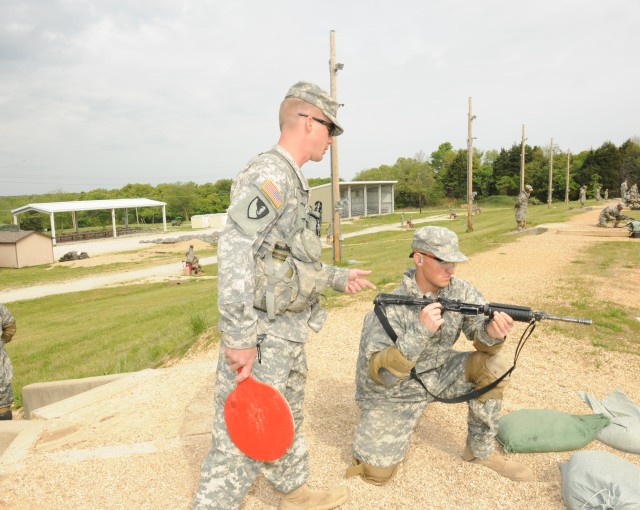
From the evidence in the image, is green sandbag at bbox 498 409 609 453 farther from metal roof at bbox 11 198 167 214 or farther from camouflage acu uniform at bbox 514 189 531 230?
metal roof at bbox 11 198 167 214

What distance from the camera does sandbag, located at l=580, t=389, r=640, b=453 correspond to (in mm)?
3543

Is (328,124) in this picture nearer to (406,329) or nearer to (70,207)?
(406,329)

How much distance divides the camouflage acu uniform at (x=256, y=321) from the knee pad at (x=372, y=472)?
586 millimetres

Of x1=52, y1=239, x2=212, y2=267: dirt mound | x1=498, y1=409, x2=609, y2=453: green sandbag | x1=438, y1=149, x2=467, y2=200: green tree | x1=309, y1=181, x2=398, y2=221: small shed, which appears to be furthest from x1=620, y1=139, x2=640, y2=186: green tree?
x1=498, y1=409, x2=609, y2=453: green sandbag

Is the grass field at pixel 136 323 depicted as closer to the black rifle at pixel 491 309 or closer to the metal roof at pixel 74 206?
the black rifle at pixel 491 309

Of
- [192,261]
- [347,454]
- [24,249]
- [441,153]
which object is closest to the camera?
[347,454]

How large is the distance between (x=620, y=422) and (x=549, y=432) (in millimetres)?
612

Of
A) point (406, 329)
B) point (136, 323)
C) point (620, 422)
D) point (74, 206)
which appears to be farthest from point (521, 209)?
point (74, 206)

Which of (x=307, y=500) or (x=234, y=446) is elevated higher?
(x=234, y=446)

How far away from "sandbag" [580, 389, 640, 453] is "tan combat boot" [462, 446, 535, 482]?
0.80 m

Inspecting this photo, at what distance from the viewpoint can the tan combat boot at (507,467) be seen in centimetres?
332

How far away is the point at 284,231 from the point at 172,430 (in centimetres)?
276

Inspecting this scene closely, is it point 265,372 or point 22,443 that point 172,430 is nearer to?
point 22,443

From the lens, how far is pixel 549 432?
11.8ft
